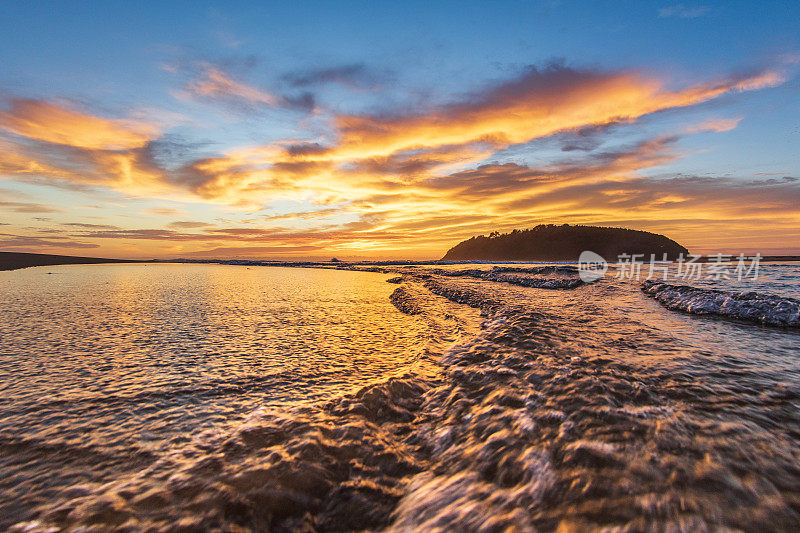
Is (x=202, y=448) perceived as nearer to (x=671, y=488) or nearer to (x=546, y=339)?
(x=671, y=488)

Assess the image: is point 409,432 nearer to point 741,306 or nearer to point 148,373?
point 148,373

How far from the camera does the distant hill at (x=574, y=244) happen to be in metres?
125

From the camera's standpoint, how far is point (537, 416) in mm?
3832

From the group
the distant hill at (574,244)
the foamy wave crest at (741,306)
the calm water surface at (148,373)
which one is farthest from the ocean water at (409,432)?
the distant hill at (574,244)

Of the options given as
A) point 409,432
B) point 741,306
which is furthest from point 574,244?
point 409,432

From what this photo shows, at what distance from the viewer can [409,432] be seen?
3.93 meters

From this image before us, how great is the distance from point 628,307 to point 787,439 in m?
9.07

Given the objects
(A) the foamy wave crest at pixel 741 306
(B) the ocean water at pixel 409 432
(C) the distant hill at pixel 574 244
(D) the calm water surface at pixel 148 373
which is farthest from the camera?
(C) the distant hill at pixel 574 244

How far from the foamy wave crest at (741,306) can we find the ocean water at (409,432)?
1.29 m

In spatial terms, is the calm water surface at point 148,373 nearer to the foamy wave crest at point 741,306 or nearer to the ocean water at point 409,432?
the ocean water at point 409,432

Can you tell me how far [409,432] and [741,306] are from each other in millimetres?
11796

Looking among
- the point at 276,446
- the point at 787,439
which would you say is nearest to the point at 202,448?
the point at 276,446

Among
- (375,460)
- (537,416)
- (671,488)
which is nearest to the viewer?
(671,488)

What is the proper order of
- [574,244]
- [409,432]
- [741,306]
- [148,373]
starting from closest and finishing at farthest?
[409,432] → [148,373] → [741,306] → [574,244]
